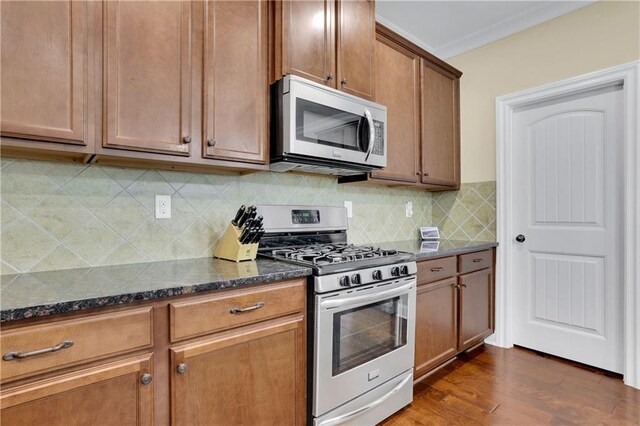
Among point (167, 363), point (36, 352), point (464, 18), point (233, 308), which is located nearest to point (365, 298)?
point (233, 308)

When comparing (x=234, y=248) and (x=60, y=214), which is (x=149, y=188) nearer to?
(x=60, y=214)

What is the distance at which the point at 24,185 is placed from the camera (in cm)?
140

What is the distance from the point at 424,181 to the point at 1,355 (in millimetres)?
2581

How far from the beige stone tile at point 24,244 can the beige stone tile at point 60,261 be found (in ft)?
0.06

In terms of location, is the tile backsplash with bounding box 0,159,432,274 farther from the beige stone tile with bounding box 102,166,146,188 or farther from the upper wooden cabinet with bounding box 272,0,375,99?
the upper wooden cabinet with bounding box 272,0,375,99

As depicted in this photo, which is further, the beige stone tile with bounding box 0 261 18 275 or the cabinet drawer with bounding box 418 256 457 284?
the cabinet drawer with bounding box 418 256 457 284

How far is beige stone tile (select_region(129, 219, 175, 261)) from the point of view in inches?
65.4

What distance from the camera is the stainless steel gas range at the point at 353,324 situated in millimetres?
1563

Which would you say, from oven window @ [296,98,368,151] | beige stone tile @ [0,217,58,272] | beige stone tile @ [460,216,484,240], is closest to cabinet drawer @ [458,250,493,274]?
beige stone tile @ [460,216,484,240]

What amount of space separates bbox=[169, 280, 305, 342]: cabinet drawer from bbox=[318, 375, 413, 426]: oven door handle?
1.83 feet

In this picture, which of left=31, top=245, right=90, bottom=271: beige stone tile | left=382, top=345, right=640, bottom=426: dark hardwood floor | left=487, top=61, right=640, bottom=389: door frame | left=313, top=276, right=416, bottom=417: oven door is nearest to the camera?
left=31, top=245, right=90, bottom=271: beige stone tile

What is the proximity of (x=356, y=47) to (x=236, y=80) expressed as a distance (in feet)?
2.81

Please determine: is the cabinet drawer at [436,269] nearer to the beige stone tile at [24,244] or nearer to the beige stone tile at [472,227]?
the beige stone tile at [472,227]

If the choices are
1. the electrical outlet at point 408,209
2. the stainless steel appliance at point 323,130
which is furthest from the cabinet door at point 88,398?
the electrical outlet at point 408,209
